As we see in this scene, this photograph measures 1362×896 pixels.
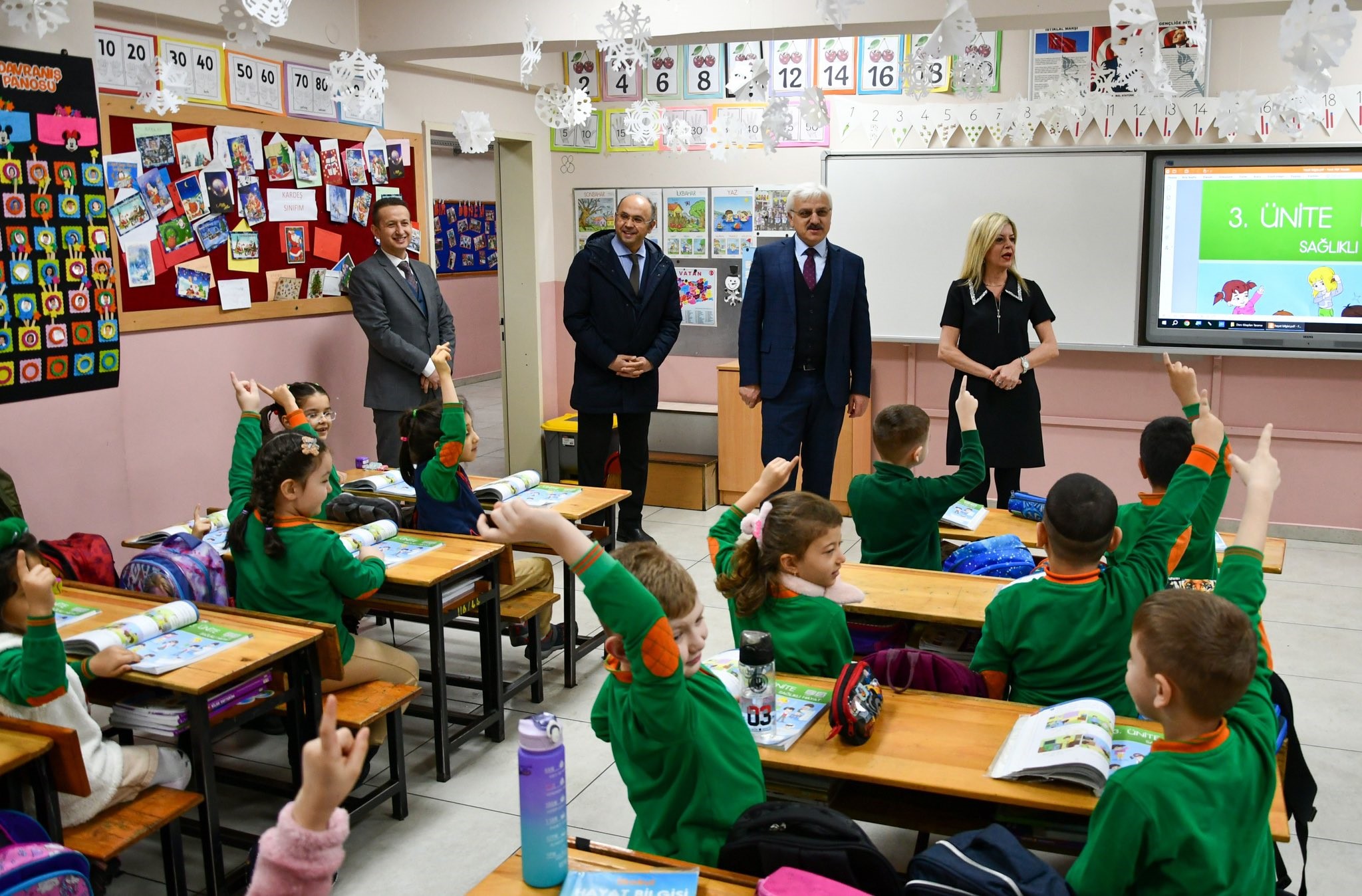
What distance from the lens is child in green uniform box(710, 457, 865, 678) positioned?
2395 millimetres

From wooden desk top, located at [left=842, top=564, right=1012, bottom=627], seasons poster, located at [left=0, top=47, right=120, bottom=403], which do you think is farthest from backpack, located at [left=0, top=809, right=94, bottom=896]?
seasons poster, located at [left=0, top=47, right=120, bottom=403]

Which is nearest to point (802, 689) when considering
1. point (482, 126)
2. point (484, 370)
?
point (482, 126)

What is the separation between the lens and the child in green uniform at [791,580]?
2395 millimetres

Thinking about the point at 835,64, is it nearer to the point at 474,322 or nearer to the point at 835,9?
the point at 835,9

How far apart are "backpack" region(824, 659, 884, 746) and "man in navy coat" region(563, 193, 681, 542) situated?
3493 millimetres

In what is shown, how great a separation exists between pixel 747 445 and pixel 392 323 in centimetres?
216

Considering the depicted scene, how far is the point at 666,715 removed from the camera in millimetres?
1706

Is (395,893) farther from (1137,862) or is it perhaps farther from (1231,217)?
(1231,217)

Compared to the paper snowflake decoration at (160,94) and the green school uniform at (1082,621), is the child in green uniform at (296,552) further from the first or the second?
the paper snowflake decoration at (160,94)

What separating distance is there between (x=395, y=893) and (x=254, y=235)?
11.1 ft

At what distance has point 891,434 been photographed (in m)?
3.36

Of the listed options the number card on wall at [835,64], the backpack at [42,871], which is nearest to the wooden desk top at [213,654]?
the backpack at [42,871]

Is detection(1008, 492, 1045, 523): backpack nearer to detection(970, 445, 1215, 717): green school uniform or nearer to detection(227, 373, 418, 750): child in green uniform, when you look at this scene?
detection(970, 445, 1215, 717): green school uniform

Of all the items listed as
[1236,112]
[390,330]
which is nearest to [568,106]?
[390,330]
